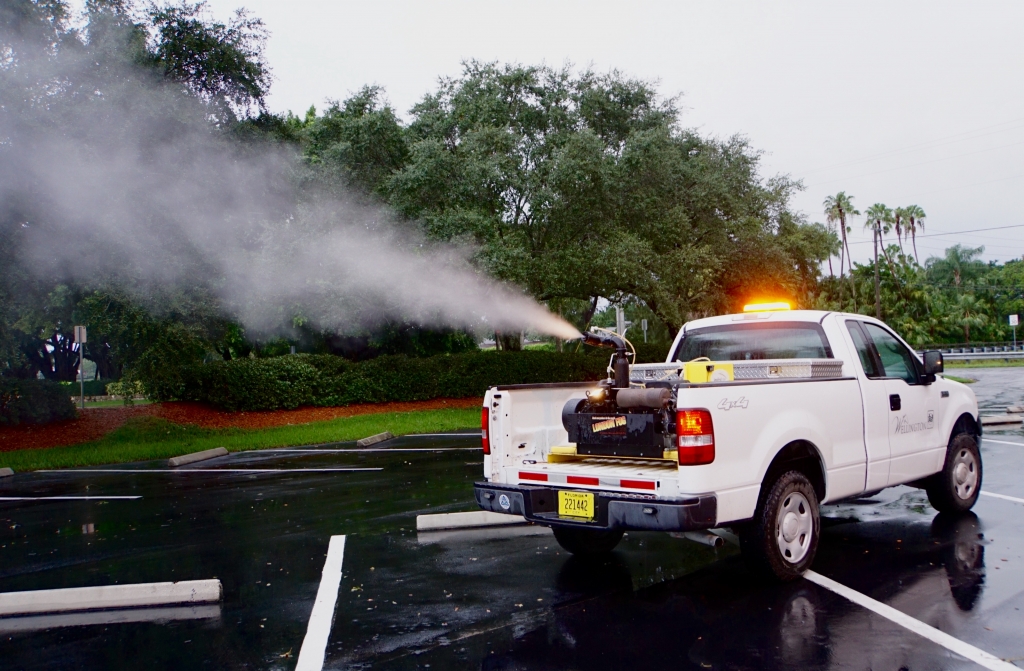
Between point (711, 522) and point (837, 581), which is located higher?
point (711, 522)

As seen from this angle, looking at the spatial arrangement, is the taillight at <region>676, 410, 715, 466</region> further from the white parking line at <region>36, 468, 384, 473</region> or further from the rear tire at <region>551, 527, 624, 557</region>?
the white parking line at <region>36, 468, 384, 473</region>

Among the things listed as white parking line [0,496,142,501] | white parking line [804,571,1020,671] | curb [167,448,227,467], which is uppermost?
curb [167,448,227,467]

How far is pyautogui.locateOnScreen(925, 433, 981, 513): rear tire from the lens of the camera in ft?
24.1

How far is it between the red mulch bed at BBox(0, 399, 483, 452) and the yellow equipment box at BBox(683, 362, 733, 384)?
14.9m

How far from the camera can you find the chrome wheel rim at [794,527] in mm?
5516

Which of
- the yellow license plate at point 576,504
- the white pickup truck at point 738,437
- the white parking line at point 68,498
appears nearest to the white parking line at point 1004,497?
the white pickup truck at point 738,437

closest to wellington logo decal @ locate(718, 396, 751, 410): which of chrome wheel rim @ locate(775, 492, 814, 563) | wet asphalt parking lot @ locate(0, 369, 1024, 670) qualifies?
chrome wheel rim @ locate(775, 492, 814, 563)

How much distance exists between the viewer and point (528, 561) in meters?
6.46

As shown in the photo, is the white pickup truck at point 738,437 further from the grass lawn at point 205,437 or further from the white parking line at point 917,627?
the grass lawn at point 205,437

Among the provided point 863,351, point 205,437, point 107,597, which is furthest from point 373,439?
point 863,351

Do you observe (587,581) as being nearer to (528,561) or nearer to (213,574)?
(528,561)

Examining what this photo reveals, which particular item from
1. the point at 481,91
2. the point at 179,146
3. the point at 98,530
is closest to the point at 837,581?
the point at 98,530

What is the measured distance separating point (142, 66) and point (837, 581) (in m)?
14.6

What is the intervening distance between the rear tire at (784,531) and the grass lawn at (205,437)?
11.7 m
